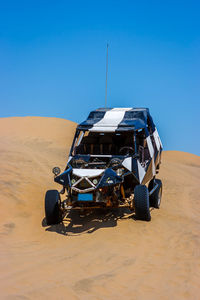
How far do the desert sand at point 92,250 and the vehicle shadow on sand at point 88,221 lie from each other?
24mm

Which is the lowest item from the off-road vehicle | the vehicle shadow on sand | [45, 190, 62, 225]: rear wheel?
the vehicle shadow on sand

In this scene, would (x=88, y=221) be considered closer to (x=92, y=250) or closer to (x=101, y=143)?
(x=92, y=250)

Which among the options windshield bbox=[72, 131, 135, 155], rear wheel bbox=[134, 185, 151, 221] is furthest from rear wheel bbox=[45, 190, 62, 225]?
→ rear wheel bbox=[134, 185, 151, 221]

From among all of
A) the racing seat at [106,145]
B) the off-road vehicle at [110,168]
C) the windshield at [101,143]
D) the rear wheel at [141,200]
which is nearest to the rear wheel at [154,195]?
the off-road vehicle at [110,168]

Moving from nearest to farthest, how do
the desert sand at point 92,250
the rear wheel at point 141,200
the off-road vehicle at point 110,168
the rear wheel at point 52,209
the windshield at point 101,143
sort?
the desert sand at point 92,250, the off-road vehicle at point 110,168, the rear wheel at point 141,200, the rear wheel at point 52,209, the windshield at point 101,143

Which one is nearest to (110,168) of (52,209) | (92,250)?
(52,209)

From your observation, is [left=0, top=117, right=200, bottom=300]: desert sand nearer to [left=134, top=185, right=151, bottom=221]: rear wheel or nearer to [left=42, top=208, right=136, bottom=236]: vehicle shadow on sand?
[left=42, top=208, right=136, bottom=236]: vehicle shadow on sand

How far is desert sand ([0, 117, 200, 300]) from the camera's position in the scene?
13.8 feet

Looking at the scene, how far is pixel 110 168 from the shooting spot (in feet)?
25.9

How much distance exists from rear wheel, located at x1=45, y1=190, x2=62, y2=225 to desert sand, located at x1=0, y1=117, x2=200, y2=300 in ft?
0.59

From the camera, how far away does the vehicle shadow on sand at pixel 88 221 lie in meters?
7.68

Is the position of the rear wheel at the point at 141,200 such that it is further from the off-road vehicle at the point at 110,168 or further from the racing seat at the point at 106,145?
the racing seat at the point at 106,145

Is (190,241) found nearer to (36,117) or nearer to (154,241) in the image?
(154,241)

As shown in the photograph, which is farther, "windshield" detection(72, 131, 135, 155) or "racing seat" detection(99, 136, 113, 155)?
"racing seat" detection(99, 136, 113, 155)
